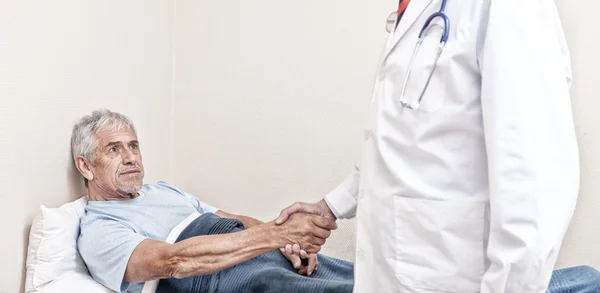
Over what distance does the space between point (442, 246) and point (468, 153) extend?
19 centimetres

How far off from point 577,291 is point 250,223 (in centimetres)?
123

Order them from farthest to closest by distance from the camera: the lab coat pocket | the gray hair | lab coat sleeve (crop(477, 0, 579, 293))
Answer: the gray hair
the lab coat pocket
lab coat sleeve (crop(477, 0, 579, 293))

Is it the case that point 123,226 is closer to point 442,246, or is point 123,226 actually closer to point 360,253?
point 360,253

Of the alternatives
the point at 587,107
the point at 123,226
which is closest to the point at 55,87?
the point at 123,226

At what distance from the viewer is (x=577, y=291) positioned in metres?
1.61

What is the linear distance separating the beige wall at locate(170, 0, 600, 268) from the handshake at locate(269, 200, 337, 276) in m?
0.85

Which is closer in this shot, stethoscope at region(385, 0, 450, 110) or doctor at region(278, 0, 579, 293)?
doctor at region(278, 0, 579, 293)

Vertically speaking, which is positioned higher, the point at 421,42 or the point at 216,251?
the point at 421,42

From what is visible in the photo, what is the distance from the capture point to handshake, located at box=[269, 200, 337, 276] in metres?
1.75

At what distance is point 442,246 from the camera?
3.82 ft

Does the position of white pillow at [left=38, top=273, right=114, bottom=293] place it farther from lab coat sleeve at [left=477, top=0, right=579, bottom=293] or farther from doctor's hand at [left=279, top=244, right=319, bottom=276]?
lab coat sleeve at [left=477, top=0, right=579, bottom=293]

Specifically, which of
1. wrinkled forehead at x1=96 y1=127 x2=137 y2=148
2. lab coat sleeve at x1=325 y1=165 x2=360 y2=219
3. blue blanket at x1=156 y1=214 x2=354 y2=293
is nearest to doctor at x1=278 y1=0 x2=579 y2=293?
lab coat sleeve at x1=325 y1=165 x2=360 y2=219

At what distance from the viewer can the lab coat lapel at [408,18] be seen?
1254mm

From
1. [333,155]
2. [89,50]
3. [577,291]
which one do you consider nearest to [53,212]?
[89,50]
